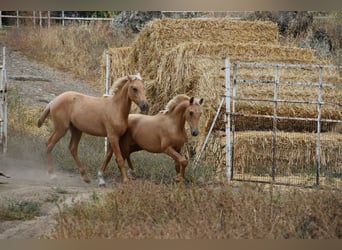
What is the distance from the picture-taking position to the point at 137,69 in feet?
25.5

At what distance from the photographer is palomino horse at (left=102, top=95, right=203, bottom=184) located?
6.73m

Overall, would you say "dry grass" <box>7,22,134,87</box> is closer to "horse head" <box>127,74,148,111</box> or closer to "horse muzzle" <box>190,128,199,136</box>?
"horse head" <box>127,74,148,111</box>

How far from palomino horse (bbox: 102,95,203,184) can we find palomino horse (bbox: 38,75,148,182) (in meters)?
0.10

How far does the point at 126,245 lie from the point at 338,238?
1342 mm

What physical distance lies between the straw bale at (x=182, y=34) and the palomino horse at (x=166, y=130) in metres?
0.82

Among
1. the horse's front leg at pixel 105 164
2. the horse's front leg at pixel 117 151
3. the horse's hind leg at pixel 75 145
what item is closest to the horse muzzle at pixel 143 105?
the horse's front leg at pixel 117 151

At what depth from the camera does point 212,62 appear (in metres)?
7.45

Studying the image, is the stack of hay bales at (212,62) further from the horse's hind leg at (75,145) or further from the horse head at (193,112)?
the horse's hind leg at (75,145)

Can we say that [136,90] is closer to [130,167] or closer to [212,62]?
[130,167]

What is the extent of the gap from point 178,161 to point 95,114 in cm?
72

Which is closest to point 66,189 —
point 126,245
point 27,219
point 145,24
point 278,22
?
point 27,219

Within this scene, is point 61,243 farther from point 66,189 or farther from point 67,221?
point 66,189

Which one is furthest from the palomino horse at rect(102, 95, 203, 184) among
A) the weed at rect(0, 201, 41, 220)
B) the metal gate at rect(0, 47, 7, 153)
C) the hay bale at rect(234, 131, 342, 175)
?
the metal gate at rect(0, 47, 7, 153)

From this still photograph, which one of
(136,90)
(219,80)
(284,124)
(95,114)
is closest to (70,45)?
(95,114)
